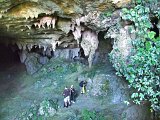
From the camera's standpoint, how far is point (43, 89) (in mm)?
13758

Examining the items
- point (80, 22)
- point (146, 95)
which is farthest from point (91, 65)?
point (146, 95)

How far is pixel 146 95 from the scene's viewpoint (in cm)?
880

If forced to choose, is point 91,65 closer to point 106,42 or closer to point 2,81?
point 106,42

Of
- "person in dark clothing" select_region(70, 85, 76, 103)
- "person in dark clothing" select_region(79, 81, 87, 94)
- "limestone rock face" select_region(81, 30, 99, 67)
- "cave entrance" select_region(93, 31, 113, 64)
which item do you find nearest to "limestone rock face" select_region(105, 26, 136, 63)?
"limestone rock face" select_region(81, 30, 99, 67)

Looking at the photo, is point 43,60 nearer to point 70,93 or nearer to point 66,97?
point 70,93

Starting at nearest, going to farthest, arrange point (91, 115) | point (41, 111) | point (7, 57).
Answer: point (91, 115) → point (41, 111) → point (7, 57)

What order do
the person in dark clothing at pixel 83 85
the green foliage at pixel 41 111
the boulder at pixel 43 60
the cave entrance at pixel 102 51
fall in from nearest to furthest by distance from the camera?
the green foliage at pixel 41 111, the person in dark clothing at pixel 83 85, the cave entrance at pixel 102 51, the boulder at pixel 43 60

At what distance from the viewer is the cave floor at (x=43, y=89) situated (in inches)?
458

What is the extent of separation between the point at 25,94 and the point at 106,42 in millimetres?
4952

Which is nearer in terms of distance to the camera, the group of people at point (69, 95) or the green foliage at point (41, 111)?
the green foliage at point (41, 111)

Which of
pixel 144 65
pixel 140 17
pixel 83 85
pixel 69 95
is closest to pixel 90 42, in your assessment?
pixel 83 85

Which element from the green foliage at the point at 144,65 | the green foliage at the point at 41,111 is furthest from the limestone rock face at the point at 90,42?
the green foliage at the point at 144,65

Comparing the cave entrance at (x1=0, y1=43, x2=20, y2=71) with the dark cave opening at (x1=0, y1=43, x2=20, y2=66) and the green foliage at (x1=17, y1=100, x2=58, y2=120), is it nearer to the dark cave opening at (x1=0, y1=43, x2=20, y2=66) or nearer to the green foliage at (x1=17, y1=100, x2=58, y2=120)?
the dark cave opening at (x1=0, y1=43, x2=20, y2=66)

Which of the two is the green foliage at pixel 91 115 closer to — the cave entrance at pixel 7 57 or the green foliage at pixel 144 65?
the green foliage at pixel 144 65
